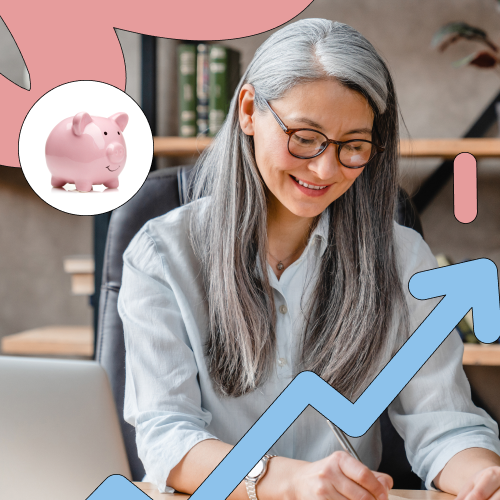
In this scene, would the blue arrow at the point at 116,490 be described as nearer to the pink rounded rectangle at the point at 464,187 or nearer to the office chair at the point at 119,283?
the pink rounded rectangle at the point at 464,187

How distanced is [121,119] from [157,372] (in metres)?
0.39

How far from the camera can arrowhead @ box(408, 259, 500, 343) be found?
0.34 meters

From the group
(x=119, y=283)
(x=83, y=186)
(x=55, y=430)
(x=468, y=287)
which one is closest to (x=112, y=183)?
(x=83, y=186)

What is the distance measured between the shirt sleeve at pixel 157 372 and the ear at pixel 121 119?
7.3 inches

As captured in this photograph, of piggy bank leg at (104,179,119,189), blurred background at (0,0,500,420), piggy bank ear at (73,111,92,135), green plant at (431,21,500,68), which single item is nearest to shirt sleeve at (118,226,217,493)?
piggy bank leg at (104,179,119,189)

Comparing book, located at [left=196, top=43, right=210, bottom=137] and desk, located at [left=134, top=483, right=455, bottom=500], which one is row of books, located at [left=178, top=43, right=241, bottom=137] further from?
desk, located at [left=134, top=483, right=455, bottom=500]

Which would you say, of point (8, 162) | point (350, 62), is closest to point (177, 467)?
point (350, 62)

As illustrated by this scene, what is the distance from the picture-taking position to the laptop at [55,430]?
522 mm

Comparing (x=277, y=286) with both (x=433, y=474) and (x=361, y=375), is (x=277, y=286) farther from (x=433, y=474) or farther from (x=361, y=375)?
(x=433, y=474)

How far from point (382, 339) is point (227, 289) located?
0.85ft

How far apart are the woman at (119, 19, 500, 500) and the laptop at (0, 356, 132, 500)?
168 millimetres

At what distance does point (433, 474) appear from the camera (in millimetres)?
802

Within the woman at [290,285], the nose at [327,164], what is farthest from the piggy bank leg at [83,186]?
the nose at [327,164]

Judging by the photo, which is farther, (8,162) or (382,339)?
(8,162)
